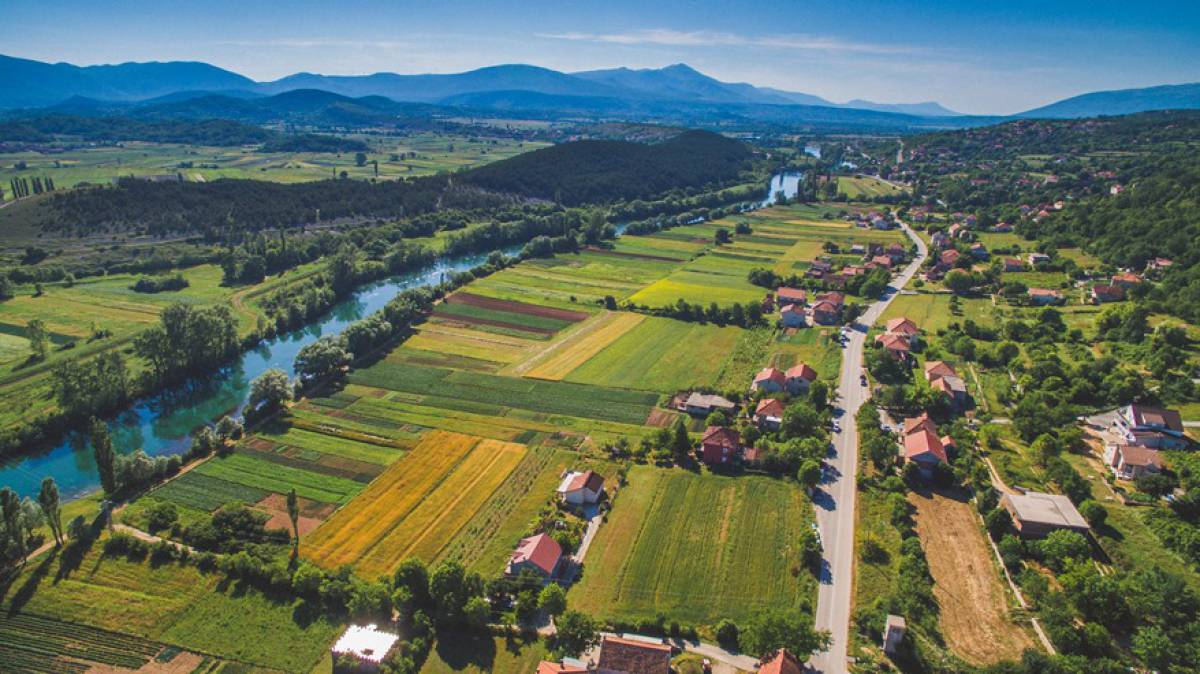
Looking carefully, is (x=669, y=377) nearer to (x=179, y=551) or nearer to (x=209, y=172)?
(x=179, y=551)

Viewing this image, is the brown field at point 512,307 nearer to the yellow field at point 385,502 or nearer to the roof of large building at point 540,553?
the yellow field at point 385,502

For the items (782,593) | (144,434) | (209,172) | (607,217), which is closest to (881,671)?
(782,593)

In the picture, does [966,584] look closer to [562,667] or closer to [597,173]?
[562,667]

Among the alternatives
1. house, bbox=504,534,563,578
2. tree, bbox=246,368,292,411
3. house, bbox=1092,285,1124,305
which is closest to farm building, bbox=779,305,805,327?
house, bbox=1092,285,1124,305

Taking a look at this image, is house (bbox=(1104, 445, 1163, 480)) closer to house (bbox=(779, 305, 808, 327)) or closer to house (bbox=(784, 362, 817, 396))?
house (bbox=(784, 362, 817, 396))

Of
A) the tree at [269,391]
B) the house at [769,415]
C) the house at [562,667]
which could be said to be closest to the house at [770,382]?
the house at [769,415]

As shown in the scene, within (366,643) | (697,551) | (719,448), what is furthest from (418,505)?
(719,448)
